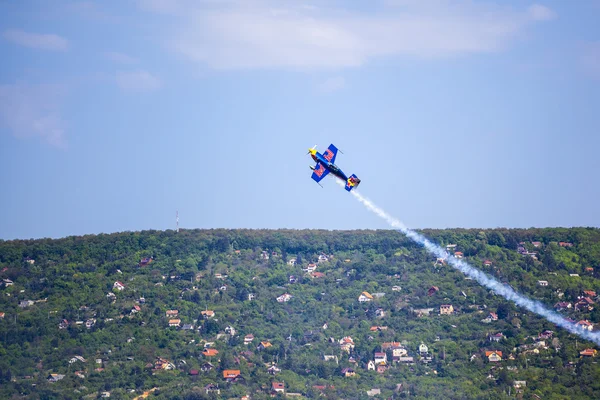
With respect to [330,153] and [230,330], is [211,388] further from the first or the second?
[330,153]

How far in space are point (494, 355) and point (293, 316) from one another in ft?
96.5

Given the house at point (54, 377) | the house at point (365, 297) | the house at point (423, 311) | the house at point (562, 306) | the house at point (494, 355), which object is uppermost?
the house at point (562, 306)

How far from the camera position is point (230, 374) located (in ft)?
363

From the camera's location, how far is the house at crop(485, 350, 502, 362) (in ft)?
353

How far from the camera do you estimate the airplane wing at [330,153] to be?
84.9m

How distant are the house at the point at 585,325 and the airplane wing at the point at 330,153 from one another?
35.4 metres

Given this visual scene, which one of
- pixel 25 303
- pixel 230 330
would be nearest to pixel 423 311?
pixel 230 330

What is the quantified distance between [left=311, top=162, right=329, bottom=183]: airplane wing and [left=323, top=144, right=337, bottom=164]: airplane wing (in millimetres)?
950

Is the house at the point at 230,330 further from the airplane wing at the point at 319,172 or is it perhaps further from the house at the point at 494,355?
the airplane wing at the point at 319,172

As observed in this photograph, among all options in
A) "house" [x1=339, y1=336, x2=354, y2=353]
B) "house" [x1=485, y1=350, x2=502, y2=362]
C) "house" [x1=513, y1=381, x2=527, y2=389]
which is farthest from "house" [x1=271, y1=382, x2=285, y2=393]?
"house" [x1=513, y1=381, x2=527, y2=389]

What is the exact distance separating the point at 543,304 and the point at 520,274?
9558mm

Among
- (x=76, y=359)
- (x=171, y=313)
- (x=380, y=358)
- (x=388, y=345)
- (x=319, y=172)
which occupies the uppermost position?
(x=319, y=172)

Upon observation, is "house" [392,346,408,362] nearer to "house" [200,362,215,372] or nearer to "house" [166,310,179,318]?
"house" [200,362,215,372]

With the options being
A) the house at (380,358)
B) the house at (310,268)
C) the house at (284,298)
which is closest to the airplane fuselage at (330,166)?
the house at (380,358)
